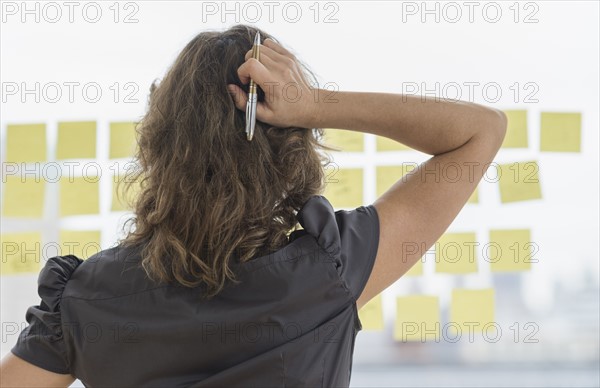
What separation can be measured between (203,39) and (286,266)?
12.6 inches

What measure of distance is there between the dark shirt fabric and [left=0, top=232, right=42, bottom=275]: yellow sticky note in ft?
1.65

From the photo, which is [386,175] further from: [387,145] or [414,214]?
[414,214]

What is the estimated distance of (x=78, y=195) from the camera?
1316 millimetres

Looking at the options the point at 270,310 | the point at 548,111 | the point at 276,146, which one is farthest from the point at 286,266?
the point at 548,111

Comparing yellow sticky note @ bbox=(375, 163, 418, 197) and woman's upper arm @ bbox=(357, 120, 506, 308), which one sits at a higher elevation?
yellow sticky note @ bbox=(375, 163, 418, 197)

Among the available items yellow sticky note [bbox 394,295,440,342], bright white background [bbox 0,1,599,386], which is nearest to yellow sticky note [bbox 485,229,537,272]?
bright white background [bbox 0,1,599,386]

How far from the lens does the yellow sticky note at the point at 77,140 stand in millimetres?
1307

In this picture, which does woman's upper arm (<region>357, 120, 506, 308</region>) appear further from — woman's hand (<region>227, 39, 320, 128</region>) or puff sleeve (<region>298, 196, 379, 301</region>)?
woman's hand (<region>227, 39, 320, 128</region>)

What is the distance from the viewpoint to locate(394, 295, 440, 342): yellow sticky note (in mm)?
1289

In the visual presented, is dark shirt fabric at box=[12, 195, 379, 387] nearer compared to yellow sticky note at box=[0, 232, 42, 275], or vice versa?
dark shirt fabric at box=[12, 195, 379, 387]

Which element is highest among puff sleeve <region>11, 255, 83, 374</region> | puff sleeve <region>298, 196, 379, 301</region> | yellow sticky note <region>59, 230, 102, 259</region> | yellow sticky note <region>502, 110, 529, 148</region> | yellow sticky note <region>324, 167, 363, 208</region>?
yellow sticky note <region>502, 110, 529, 148</region>

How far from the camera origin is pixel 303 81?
898 mm

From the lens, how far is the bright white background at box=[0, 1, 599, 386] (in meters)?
1.31

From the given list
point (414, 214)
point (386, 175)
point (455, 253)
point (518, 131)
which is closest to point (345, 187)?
point (386, 175)
